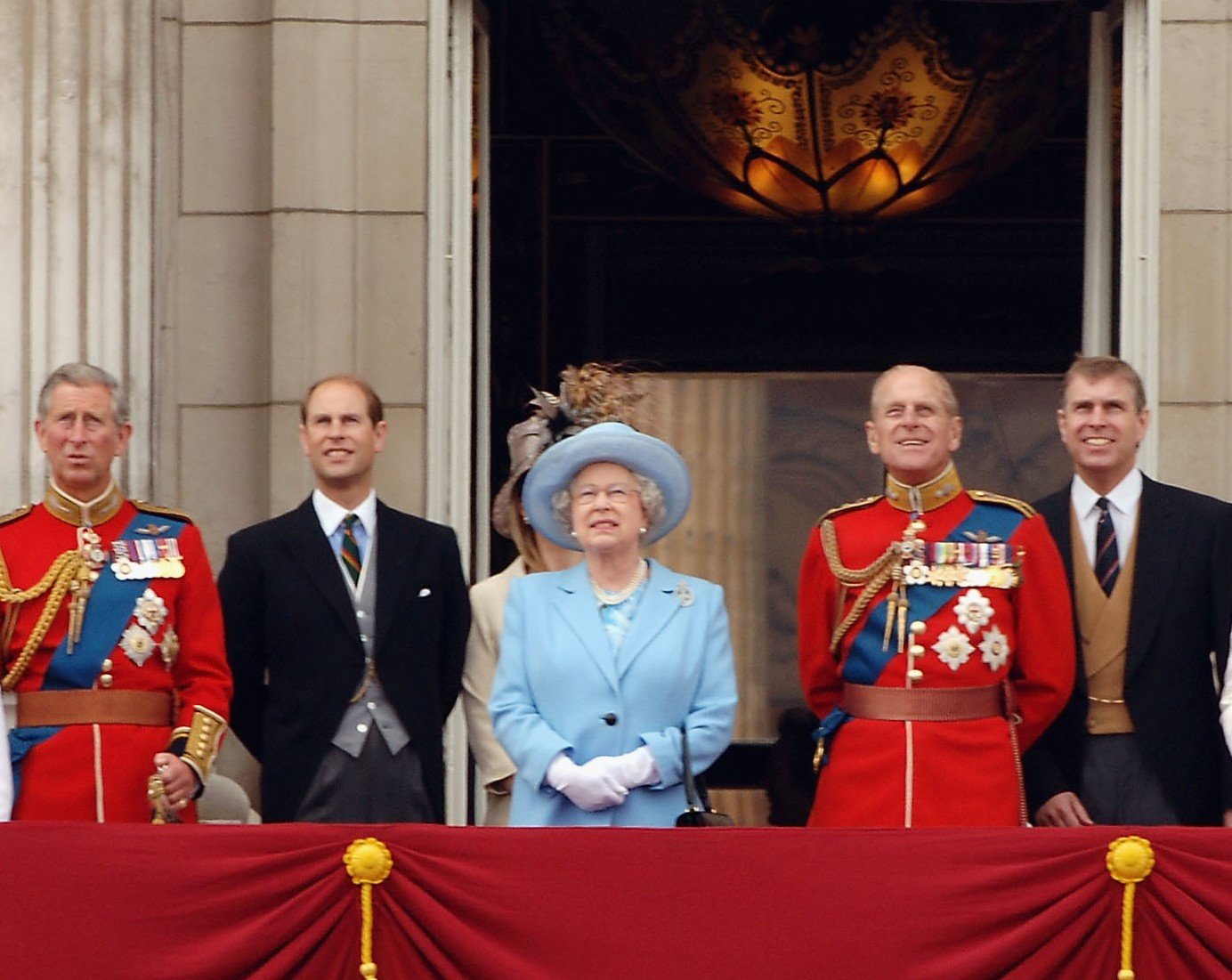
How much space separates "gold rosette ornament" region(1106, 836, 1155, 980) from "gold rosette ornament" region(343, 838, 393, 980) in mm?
1491

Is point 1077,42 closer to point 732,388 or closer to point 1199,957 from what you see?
point 732,388

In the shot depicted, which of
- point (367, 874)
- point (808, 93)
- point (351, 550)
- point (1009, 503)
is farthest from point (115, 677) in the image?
point (808, 93)

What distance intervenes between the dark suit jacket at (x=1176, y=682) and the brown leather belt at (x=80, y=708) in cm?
210

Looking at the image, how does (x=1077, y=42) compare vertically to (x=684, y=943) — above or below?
above

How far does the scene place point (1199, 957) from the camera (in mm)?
5473

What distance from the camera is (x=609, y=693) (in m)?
6.04

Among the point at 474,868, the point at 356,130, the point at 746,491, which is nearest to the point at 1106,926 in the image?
the point at 474,868

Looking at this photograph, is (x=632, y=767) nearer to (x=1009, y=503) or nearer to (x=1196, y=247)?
(x=1009, y=503)

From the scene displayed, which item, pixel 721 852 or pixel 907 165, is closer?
pixel 721 852

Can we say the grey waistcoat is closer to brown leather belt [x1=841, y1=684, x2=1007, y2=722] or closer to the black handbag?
the black handbag

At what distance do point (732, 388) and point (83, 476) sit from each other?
538 centimetres

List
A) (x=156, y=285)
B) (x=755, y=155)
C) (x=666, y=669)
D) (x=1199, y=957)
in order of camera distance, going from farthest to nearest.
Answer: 1. (x=755, y=155)
2. (x=156, y=285)
3. (x=666, y=669)
4. (x=1199, y=957)

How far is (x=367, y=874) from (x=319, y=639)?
1.01 meters

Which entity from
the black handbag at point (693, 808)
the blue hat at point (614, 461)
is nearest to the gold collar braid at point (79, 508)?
the blue hat at point (614, 461)
